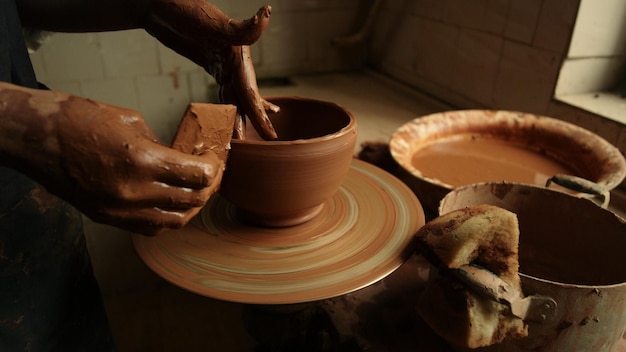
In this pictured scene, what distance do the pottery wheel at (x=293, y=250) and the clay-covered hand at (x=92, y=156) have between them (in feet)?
0.82

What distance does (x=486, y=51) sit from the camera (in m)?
1.94

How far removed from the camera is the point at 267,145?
81 cm

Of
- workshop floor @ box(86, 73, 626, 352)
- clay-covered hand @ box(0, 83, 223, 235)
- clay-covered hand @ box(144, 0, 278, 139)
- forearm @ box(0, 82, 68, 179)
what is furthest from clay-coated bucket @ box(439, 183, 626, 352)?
workshop floor @ box(86, 73, 626, 352)

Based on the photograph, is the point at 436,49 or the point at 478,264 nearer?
the point at 478,264

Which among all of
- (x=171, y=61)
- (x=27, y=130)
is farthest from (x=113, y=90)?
(x=27, y=130)

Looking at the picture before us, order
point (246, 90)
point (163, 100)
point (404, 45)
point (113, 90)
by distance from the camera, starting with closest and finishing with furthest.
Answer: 1. point (246, 90)
2. point (113, 90)
3. point (163, 100)
4. point (404, 45)

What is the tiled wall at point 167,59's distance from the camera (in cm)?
205

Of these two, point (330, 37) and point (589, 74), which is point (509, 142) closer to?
point (589, 74)

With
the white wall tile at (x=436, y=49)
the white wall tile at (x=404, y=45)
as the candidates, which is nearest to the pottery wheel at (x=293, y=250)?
the white wall tile at (x=436, y=49)

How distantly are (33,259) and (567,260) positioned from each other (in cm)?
109

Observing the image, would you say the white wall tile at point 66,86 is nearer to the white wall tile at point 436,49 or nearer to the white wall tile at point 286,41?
the white wall tile at point 286,41

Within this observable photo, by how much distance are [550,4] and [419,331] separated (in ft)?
4.15

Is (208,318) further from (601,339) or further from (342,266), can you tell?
(601,339)

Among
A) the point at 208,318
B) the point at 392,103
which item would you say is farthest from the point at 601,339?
the point at 208,318
